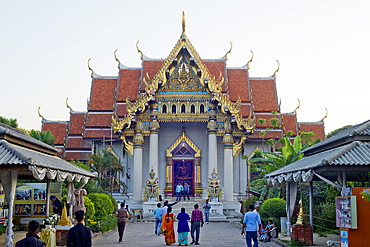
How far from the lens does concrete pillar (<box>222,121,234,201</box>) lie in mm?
28469

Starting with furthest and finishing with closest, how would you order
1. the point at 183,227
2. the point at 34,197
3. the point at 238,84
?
the point at 238,84 → the point at 34,197 → the point at 183,227

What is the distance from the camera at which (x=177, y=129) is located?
3045 cm

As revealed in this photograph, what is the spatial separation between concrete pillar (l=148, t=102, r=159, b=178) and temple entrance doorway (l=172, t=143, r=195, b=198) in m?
1.91

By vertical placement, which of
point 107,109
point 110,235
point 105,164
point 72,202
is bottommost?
point 110,235

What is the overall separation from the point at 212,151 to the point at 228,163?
122cm

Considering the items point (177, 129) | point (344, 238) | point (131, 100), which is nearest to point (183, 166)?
point (177, 129)

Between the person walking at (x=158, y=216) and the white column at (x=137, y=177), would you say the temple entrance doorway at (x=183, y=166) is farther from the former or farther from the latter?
the person walking at (x=158, y=216)

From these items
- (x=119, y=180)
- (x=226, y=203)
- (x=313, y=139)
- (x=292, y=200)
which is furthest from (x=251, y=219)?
(x=313, y=139)

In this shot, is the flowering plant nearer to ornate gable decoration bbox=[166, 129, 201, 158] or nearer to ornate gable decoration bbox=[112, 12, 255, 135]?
ornate gable decoration bbox=[112, 12, 255, 135]

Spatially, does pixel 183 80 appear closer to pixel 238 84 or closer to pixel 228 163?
pixel 228 163

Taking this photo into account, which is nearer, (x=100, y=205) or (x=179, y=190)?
(x=100, y=205)

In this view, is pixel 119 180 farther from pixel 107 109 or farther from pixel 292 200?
pixel 292 200

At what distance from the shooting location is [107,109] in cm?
3266

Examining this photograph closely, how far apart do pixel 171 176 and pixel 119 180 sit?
354 cm
